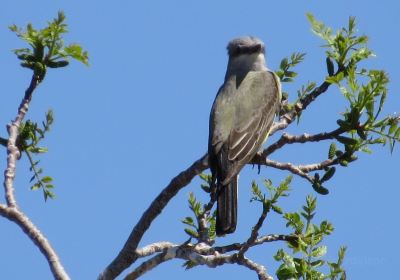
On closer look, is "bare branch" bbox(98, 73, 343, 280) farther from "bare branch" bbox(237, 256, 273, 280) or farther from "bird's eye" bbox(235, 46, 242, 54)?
"bird's eye" bbox(235, 46, 242, 54)

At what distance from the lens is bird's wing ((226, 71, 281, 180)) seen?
612 cm

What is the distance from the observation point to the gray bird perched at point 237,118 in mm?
5535

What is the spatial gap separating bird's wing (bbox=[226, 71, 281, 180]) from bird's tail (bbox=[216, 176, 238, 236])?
111 millimetres

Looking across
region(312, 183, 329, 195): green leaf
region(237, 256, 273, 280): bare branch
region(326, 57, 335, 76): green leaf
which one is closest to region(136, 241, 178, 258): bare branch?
region(237, 256, 273, 280): bare branch

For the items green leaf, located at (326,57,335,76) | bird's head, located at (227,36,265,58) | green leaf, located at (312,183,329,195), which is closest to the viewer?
green leaf, located at (312,183,329,195)

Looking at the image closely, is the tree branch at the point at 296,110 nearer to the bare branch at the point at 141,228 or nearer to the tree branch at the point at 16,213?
the bare branch at the point at 141,228

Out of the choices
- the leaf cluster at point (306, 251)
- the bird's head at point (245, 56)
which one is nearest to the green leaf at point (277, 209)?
the leaf cluster at point (306, 251)

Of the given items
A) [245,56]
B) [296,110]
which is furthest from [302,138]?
[245,56]

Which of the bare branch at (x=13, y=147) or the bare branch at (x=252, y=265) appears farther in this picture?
the bare branch at (x=13, y=147)

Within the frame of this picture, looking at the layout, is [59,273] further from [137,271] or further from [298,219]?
[298,219]

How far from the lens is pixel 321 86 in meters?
5.00

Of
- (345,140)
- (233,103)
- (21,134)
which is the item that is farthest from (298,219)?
(233,103)

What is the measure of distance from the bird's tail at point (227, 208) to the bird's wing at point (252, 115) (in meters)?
0.11

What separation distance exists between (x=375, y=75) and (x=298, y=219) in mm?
1068
